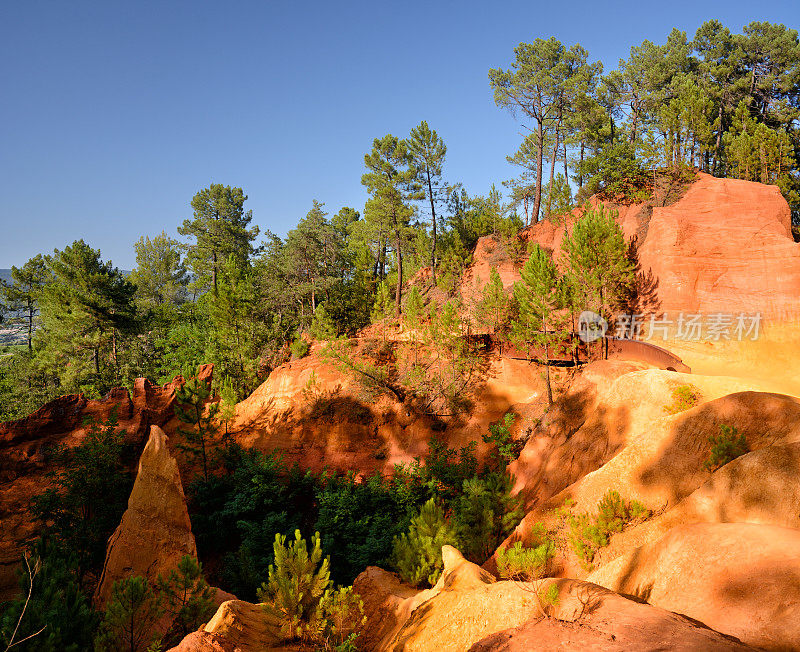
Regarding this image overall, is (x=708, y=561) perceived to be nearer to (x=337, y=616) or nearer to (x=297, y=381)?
(x=337, y=616)

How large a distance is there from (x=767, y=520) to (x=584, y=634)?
4496 millimetres

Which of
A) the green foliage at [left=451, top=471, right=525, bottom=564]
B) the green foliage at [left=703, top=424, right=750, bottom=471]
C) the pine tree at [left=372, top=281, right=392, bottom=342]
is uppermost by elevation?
the pine tree at [left=372, top=281, right=392, bottom=342]

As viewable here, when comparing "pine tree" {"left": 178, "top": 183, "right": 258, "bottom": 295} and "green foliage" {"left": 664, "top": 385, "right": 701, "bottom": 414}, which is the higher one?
"pine tree" {"left": 178, "top": 183, "right": 258, "bottom": 295}

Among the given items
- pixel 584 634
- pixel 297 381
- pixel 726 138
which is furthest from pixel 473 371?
pixel 726 138

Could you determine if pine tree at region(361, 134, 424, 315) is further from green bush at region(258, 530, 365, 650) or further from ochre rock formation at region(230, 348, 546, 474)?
green bush at region(258, 530, 365, 650)

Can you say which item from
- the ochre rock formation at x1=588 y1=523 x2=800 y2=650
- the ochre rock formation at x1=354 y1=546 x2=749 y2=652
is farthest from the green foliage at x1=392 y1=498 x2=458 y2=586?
the ochre rock formation at x1=588 y1=523 x2=800 y2=650

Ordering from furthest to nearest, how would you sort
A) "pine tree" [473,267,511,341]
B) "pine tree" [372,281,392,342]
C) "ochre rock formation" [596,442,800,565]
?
"pine tree" [372,281,392,342]
"pine tree" [473,267,511,341]
"ochre rock formation" [596,442,800,565]

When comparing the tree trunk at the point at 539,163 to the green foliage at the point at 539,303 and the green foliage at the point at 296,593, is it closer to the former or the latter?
the green foliage at the point at 539,303

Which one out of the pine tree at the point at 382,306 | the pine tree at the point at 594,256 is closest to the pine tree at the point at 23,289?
Answer: the pine tree at the point at 382,306

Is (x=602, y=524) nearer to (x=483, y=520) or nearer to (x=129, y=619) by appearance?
(x=483, y=520)

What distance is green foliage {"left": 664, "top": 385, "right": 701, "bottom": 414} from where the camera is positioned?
12.2 metres

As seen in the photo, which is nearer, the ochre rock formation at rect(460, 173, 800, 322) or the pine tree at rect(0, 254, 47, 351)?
the ochre rock formation at rect(460, 173, 800, 322)

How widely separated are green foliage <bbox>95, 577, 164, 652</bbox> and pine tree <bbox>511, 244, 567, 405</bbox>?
1739 cm

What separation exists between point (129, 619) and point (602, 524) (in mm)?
9769
